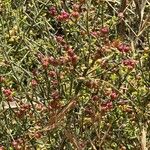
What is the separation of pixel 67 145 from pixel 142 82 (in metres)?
0.80

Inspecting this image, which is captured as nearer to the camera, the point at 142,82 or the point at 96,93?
the point at 96,93

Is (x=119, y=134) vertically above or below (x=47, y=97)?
below

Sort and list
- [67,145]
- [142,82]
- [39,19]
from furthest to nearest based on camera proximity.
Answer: [39,19] < [142,82] < [67,145]

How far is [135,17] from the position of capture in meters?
3.78

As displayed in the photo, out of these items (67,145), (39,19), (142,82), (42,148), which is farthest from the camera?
(39,19)

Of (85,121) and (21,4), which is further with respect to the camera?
(21,4)

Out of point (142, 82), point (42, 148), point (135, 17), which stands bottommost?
point (42, 148)

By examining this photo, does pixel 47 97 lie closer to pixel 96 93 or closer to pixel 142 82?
pixel 96 93

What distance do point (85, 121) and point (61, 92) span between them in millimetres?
231

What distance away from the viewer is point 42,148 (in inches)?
104

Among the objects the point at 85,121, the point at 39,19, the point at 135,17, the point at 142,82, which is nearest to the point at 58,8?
the point at 39,19

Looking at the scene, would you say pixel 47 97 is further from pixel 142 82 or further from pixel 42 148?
pixel 142 82

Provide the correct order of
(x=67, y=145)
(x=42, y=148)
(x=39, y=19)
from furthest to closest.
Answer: (x=39, y=19) < (x=42, y=148) < (x=67, y=145)

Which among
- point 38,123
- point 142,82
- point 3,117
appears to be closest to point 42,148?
point 38,123
